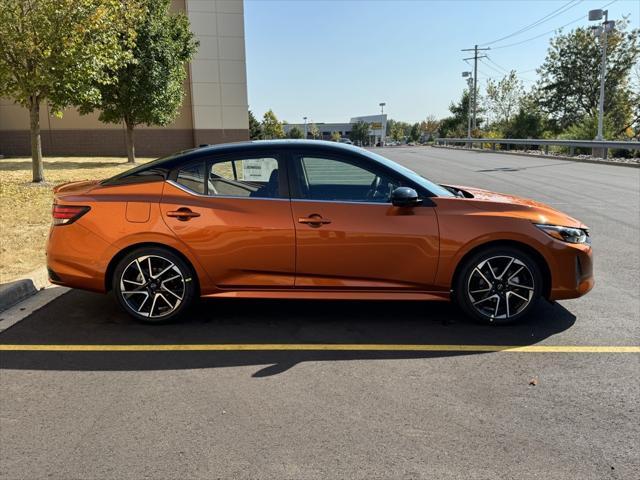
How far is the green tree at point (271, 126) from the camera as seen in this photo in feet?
268

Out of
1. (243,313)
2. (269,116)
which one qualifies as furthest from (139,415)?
(269,116)

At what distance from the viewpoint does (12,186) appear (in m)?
13.4

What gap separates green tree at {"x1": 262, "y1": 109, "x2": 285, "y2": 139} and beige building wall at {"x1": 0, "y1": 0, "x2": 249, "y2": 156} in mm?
42936

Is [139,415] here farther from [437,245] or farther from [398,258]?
[437,245]

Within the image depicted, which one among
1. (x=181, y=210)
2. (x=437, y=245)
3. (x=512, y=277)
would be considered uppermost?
(x=181, y=210)

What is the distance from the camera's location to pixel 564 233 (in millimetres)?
4586

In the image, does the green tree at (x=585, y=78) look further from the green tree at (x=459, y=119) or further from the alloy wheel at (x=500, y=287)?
the alloy wheel at (x=500, y=287)

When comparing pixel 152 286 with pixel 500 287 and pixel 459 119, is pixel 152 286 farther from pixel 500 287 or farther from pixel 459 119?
pixel 459 119

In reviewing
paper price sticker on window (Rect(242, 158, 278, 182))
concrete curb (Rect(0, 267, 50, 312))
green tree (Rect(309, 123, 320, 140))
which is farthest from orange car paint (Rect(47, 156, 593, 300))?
green tree (Rect(309, 123, 320, 140))

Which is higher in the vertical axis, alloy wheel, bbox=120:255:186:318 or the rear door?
the rear door

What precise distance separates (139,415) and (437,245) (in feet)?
8.68

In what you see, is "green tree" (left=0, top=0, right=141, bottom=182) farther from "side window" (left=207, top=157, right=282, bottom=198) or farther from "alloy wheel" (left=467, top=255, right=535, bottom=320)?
"alloy wheel" (left=467, top=255, right=535, bottom=320)

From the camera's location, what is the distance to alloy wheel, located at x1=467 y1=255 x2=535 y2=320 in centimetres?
456

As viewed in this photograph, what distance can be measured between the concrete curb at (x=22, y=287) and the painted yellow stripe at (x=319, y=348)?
42.5 inches
